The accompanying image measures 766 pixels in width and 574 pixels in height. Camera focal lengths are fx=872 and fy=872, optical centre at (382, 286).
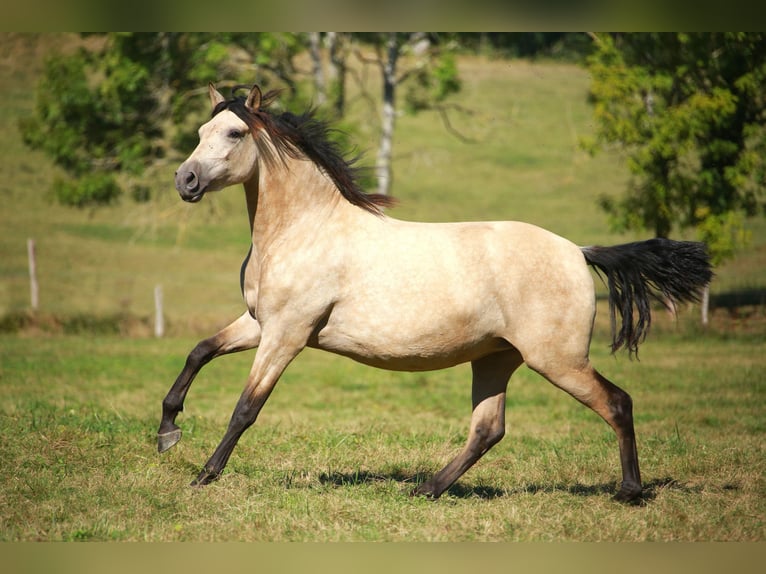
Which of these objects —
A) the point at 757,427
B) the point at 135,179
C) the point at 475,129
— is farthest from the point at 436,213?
the point at 757,427

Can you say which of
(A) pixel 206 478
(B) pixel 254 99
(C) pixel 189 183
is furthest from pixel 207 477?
(B) pixel 254 99

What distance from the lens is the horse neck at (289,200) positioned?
6219 millimetres

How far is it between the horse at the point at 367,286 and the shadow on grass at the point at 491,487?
0.93 ft

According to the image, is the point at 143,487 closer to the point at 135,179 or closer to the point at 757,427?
the point at 757,427

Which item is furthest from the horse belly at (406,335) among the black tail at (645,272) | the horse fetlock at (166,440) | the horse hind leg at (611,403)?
the horse fetlock at (166,440)

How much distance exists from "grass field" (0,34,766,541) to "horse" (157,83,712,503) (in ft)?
1.70

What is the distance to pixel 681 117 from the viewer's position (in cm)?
1817

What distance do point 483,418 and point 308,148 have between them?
2375 mm

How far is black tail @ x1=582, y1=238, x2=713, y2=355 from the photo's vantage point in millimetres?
6477

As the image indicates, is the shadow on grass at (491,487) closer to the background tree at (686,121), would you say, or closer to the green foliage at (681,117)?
the background tree at (686,121)

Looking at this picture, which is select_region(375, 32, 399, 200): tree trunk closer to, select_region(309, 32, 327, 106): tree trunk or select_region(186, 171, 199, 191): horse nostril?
select_region(309, 32, 327, 106): tree trunk

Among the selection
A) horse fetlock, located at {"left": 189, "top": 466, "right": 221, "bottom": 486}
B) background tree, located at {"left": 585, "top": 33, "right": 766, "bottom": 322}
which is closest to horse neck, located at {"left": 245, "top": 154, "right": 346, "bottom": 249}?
horse fetlock, located at {"left": 189, "top": 466, "right": 221, "bottom": 486}

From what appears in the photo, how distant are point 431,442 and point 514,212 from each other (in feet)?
84.9

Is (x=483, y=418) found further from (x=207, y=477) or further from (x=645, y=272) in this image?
(x=207, y=477)
